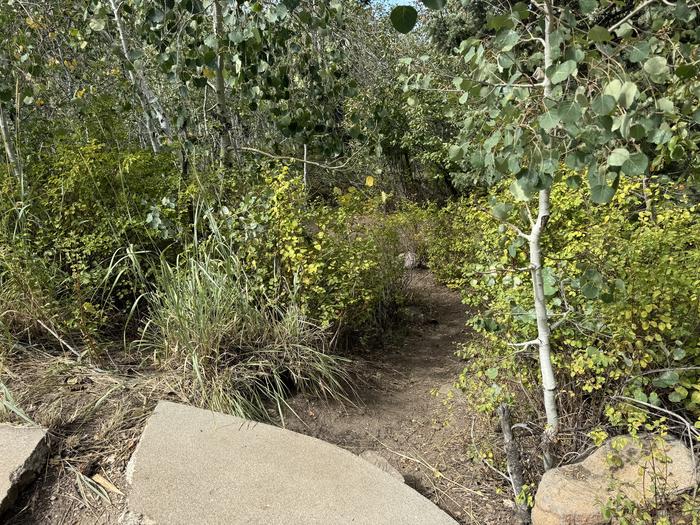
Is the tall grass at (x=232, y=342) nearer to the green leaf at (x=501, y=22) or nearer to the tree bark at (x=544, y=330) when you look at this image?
the tree bark at (x=544, y=330)

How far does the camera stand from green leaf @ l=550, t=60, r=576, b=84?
1.36 metres

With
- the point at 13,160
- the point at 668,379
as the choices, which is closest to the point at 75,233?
the point at 13,160

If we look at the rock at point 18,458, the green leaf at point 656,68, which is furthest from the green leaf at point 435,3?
the rock at point 18,458

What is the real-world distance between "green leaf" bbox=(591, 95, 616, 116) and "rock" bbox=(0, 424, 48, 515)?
91.5 inches

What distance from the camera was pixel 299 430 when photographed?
8.87 ft

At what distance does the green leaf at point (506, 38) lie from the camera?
1438 mm

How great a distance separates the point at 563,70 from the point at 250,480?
187 centimetres

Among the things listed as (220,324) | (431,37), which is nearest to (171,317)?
(220,324)

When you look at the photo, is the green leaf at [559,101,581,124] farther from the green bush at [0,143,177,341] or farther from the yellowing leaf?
the green bush at [0,143,177,341]

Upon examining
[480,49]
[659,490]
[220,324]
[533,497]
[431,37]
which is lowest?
[533,497]

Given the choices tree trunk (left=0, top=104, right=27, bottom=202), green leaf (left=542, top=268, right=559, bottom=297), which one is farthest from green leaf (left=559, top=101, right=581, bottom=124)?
tree trunk (left=0, top=104, right=27, bottom=202)

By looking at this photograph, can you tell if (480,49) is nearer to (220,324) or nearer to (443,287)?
(220,324)

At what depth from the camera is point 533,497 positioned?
7.16ft

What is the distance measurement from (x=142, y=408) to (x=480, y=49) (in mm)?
2160
